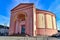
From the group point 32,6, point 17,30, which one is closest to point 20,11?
point 32,6

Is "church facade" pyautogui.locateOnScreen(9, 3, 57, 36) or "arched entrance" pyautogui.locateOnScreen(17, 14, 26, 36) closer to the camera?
"church facade" pyautogui.locateOnScreen(9, 3, 57, 36)

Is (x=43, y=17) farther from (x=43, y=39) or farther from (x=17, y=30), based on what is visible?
(x=43, y=39)

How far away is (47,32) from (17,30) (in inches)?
313

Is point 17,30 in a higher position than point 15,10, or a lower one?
lower

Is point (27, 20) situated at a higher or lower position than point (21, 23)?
higher

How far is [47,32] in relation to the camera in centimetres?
2298

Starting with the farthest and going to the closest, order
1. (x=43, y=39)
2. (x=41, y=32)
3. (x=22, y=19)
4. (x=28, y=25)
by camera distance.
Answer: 1. (x=22, y=19)
2. (x=41, y=32)
3. (x=28, y=25)
4. (x=43, y=39)

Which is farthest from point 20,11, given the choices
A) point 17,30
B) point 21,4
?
point 17,30

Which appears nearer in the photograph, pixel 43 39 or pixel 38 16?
pixel 43 39

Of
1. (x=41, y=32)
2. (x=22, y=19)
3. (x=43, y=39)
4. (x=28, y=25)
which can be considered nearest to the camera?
(x=43, y=39)

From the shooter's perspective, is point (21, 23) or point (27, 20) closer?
point (27, 20)

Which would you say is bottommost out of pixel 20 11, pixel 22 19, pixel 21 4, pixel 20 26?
pixel 20 26

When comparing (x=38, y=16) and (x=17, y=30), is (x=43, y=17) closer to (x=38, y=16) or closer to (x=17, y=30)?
(x=38, y=16)

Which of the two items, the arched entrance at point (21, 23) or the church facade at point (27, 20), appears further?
the arched entrance at point (21, 23)
